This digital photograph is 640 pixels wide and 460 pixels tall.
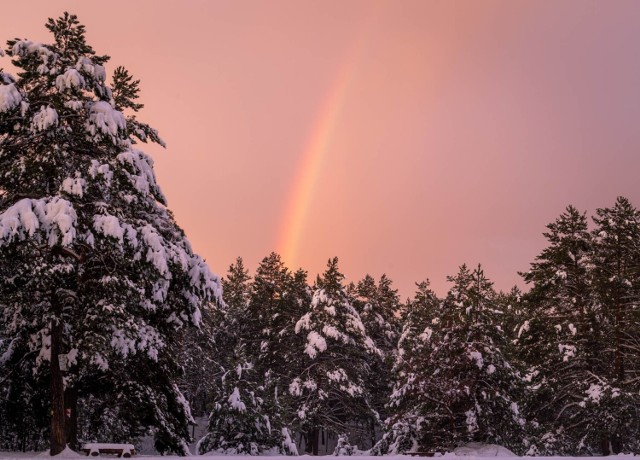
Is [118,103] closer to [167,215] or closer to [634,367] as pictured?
[167,215]

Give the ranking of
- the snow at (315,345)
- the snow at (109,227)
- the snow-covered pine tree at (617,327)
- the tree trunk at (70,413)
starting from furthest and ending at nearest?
the snow at (315,345) < the snow-covered pine tree at (617,327) < the tree trunk at (70,413) < the snow at (109,227)

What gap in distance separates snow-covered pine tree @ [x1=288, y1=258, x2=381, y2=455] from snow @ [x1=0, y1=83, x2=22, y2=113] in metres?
29.6

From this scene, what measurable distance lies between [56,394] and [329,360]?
28.7m

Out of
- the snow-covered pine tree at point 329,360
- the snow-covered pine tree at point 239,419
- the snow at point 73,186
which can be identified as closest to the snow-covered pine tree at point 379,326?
the snow-covered pine tree at point 329,360

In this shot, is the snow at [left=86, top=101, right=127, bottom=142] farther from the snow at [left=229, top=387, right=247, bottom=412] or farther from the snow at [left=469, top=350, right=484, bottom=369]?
the snow at [left=229, top=387, right=247, bottom=412]

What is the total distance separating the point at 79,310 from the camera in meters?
18.2

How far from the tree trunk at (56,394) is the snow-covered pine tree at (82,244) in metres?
0.03

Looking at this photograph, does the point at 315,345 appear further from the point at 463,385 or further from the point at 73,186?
the point at 73,186

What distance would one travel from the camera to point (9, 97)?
53.2 ft

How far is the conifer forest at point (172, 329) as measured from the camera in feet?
56.3

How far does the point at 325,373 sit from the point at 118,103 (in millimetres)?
27307

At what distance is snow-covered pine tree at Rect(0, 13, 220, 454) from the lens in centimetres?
1658

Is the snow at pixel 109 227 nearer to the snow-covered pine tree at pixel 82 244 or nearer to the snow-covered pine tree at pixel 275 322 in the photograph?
the snow-covered pine tree at pixel 82 244

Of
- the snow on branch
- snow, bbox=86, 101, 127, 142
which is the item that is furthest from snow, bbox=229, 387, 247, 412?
snow, bbox=86, 101, 127, 142
